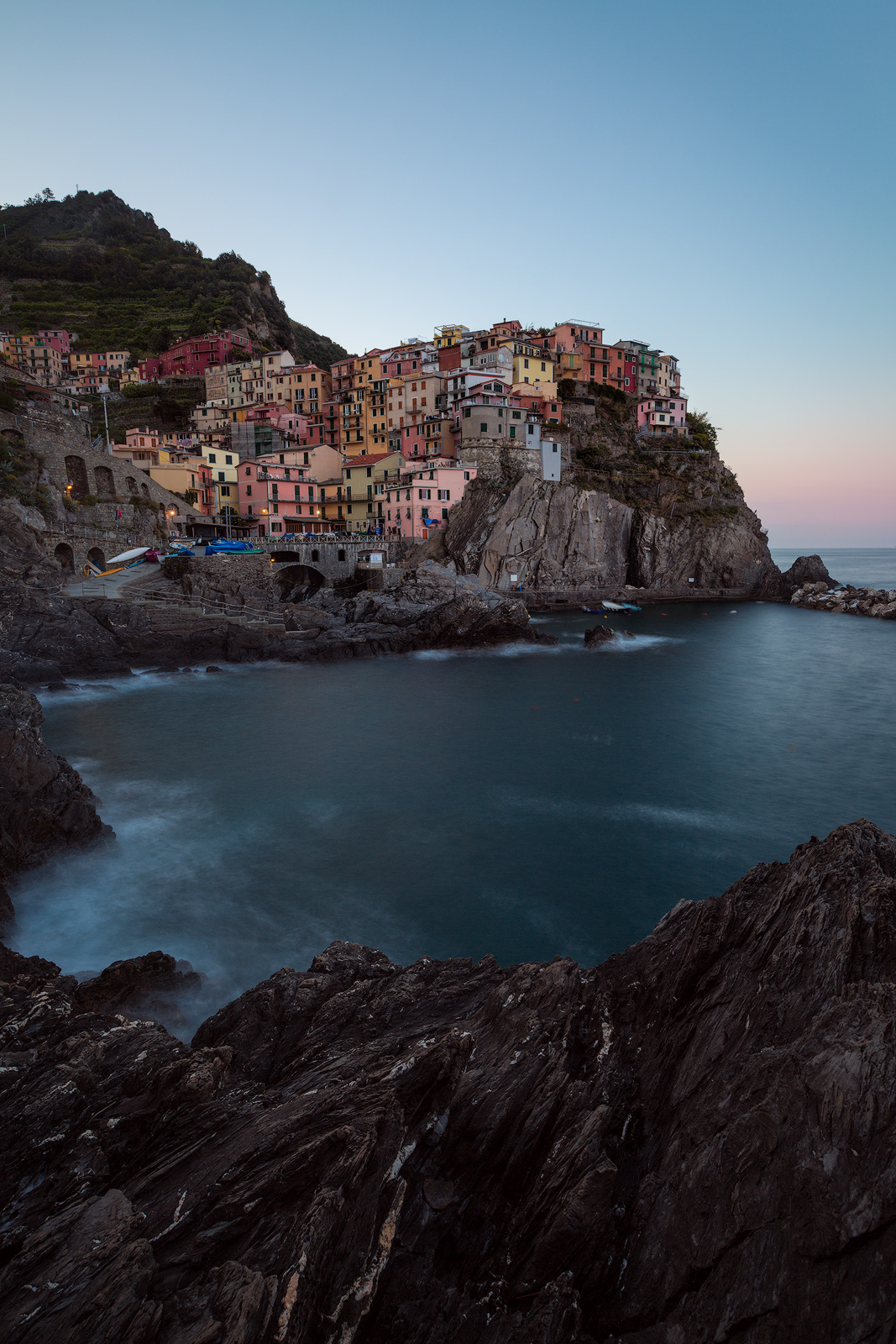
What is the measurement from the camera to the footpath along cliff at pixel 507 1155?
4.48 metres

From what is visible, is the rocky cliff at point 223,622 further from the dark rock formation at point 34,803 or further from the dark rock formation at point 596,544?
the dark rock formation at point 34,803

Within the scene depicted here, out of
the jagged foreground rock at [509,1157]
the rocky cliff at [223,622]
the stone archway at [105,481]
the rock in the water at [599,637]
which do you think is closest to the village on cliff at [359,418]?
the stone archway at [105,481]

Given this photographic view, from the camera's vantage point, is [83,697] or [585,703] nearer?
[83,697]

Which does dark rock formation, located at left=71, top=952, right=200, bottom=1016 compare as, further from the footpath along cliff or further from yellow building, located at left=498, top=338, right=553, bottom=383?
yellow building, located at left=498, top=338, right=553, bottom=383

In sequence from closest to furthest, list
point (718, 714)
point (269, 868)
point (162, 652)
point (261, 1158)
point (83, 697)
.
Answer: point (261, 1158) < point (269, 868) < point (83, 697) < point (718, 714) < point (162, 652)

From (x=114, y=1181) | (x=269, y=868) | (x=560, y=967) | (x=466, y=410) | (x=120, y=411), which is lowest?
(x=269, y=868)

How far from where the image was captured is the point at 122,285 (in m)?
116

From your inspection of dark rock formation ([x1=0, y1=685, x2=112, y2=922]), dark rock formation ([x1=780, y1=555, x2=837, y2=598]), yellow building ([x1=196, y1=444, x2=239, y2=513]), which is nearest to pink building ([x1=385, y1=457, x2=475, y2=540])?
yellow building ([x1=196, y1=444, x2=239, y2=513])

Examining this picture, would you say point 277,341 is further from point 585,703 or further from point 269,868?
point 269,868

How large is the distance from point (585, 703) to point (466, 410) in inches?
1560

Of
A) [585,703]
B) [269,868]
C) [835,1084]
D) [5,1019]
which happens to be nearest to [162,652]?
[585,703]

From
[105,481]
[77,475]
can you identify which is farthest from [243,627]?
[77,475]

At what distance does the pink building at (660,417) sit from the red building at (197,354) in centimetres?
5000

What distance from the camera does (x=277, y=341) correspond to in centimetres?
10688
